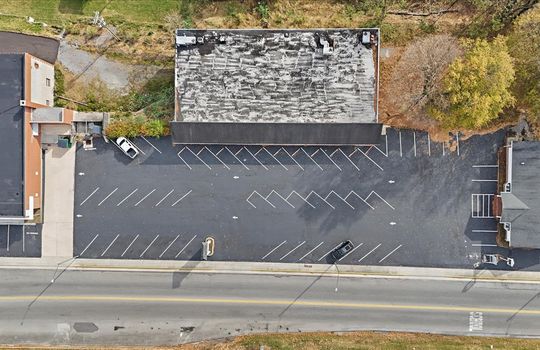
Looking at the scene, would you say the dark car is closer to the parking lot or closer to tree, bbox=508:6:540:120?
the parking lot

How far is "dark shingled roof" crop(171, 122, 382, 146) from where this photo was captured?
33.9 metres

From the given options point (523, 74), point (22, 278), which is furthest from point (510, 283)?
point (22, 278)

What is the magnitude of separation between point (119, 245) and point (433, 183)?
2800 centimetres

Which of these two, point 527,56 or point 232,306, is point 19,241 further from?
point 527,56

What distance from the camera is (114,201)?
119 feet

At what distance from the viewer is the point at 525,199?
109 ft

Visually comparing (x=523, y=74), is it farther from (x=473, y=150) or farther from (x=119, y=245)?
(x=119, y=245)

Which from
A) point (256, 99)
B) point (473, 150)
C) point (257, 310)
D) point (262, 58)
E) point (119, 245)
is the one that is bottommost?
point (257, 310)

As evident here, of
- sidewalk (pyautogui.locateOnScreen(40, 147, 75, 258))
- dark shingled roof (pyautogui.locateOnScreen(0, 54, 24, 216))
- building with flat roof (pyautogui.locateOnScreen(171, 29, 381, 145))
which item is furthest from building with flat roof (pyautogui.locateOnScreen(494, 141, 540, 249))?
dark shingled roof (pyautogui.locateOnScreen(0, 54, 24, 216))

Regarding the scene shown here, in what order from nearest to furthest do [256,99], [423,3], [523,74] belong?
[523,74]
[256,99]
[423,3]

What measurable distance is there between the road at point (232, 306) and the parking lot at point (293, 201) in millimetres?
2174

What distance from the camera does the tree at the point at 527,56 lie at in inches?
1243

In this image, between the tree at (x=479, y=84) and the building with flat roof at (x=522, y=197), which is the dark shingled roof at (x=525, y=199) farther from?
the tree at (x=479, y=84)

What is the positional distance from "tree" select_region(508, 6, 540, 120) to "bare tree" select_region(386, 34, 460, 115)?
14.7 feet
